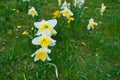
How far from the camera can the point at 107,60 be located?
12.5 feet

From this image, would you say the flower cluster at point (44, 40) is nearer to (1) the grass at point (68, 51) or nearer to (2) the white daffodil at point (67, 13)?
(1) the grass at point (68, 51)

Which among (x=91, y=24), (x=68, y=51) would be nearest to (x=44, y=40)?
(x=68, y=51)

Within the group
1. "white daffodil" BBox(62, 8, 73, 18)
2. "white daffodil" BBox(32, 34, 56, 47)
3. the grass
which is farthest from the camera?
Answer: "white daffodil" BBox(62, 8, 73, 18)

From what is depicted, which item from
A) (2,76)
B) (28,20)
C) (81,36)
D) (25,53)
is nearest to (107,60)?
(81,36)

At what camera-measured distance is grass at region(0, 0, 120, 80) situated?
Answer: 3453mm

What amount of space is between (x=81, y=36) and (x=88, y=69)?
812 mm

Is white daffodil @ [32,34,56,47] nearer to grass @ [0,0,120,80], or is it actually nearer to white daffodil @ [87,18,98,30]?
grass @ [0,0,120,80]

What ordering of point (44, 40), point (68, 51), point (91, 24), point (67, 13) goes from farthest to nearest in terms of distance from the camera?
point (91, 24)
point (67, 13)
point (68, 51)
point (44, 40)

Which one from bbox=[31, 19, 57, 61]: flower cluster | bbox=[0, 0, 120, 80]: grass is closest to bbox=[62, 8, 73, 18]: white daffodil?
bbox=[0, 0, 120, 80]: grass

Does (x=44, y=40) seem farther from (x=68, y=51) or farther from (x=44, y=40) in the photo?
(x=68, y=51)

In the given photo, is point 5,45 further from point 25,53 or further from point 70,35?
point 70,35

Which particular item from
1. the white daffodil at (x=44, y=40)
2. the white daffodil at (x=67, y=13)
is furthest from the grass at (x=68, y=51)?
the white daffodil at (x=44, y=40)

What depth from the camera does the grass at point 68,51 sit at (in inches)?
136

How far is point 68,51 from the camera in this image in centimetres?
382
